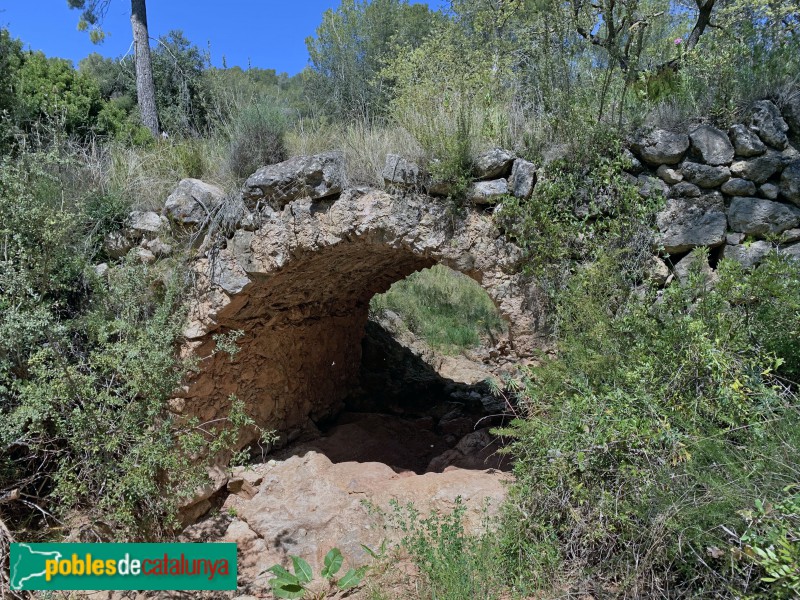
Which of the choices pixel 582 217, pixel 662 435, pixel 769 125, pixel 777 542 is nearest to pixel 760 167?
pixel 769 125

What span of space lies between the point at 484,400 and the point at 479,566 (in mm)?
4839

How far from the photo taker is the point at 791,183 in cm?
391

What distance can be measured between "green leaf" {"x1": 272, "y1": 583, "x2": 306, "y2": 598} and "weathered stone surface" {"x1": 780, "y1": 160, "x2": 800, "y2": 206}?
13.8 feet

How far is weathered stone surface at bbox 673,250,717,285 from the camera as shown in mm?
3693

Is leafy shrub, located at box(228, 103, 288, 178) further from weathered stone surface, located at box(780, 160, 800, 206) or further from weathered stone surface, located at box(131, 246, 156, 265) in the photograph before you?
weathered stone surface, located at box(780, 160, 800, 206)

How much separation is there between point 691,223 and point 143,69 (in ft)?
A: 26.4

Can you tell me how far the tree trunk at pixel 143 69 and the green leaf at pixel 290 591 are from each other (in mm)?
6876

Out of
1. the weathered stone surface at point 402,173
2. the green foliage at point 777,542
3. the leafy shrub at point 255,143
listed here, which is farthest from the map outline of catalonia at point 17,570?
the green foliage at point 777,542


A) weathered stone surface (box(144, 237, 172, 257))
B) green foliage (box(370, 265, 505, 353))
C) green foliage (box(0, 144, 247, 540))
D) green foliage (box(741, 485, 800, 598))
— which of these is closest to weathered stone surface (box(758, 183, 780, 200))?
green foliage (box(741, 485, 800, 598))

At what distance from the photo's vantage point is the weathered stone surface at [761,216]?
3879 mm

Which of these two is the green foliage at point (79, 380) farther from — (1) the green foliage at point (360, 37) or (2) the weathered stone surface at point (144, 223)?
(1) the green foliage at point (360, 37)

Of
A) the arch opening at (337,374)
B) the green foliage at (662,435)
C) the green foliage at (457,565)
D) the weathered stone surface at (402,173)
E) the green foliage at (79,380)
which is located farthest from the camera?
the arch opening at (337,374)

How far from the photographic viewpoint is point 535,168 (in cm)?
443

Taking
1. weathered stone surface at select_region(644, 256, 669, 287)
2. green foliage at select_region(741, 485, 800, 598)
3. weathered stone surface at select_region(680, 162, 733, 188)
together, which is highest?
weathered stone surface at select_region(680, 162, 733, 188)
